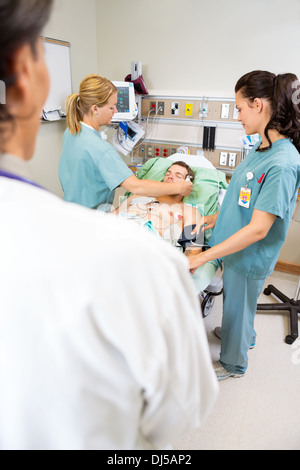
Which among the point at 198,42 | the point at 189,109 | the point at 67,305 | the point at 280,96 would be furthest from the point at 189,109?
the point at 67,305

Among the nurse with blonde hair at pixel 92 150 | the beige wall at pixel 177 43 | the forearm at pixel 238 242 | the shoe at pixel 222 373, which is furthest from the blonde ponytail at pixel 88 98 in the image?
the shoe at pixel 222 373

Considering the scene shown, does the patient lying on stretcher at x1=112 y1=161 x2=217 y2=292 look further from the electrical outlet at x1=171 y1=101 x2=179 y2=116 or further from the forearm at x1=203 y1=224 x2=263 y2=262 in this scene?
the electrical outlet at x1=171 y1=101 x2=179 y2=116

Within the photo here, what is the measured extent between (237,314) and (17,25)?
172 cm

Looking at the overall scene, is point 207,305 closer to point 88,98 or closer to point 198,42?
point 88,98

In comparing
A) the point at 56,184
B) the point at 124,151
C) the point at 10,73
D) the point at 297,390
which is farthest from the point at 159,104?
the point at 10,73

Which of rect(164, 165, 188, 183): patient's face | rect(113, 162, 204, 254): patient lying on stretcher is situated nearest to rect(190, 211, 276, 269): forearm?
rect(113, 162, 204, 254): patient lying on stretcher

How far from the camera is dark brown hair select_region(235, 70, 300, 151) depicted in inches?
55.3

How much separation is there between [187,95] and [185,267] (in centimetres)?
306

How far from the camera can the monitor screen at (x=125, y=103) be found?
9.79 feet

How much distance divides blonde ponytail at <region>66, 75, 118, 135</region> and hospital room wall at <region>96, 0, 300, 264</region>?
1574 mm

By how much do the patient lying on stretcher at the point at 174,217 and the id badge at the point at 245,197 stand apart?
1.48 feet

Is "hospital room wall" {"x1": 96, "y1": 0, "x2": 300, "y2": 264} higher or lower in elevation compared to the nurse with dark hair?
higher

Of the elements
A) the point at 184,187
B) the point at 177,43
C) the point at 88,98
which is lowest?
the point at 184,187

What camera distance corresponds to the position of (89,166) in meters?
1.91
